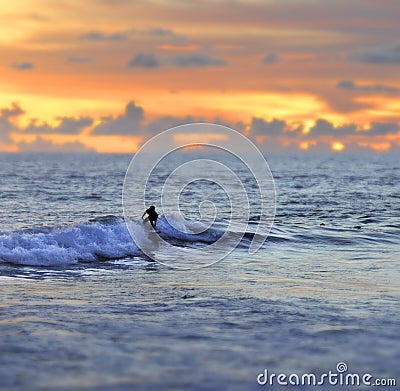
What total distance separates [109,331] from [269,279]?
728 centimetres

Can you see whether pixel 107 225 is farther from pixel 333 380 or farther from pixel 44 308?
pixel 333 380

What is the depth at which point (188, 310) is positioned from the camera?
15.1 meters

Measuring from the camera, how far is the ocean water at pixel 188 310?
11.1 meters

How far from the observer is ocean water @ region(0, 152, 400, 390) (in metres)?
11.1

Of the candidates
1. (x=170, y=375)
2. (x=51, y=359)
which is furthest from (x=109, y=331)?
(x=170, y=375)

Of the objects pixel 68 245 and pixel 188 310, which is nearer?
pixel 188 310

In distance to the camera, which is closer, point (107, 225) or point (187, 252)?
point (187, 252)

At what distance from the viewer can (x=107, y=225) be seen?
30.2 metres

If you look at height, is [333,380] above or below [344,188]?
below

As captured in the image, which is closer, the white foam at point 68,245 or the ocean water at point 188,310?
the ocean water at point 188,310

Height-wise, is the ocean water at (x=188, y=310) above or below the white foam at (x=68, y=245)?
below

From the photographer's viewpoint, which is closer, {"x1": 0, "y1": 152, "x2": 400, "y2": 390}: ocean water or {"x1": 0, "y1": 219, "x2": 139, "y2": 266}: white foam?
{"x1": 0, "y1": 152, "x2": 400, "y2": 390}: ocean water

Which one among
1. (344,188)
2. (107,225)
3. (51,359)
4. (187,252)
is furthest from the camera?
(344,188)

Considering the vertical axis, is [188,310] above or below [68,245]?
below
